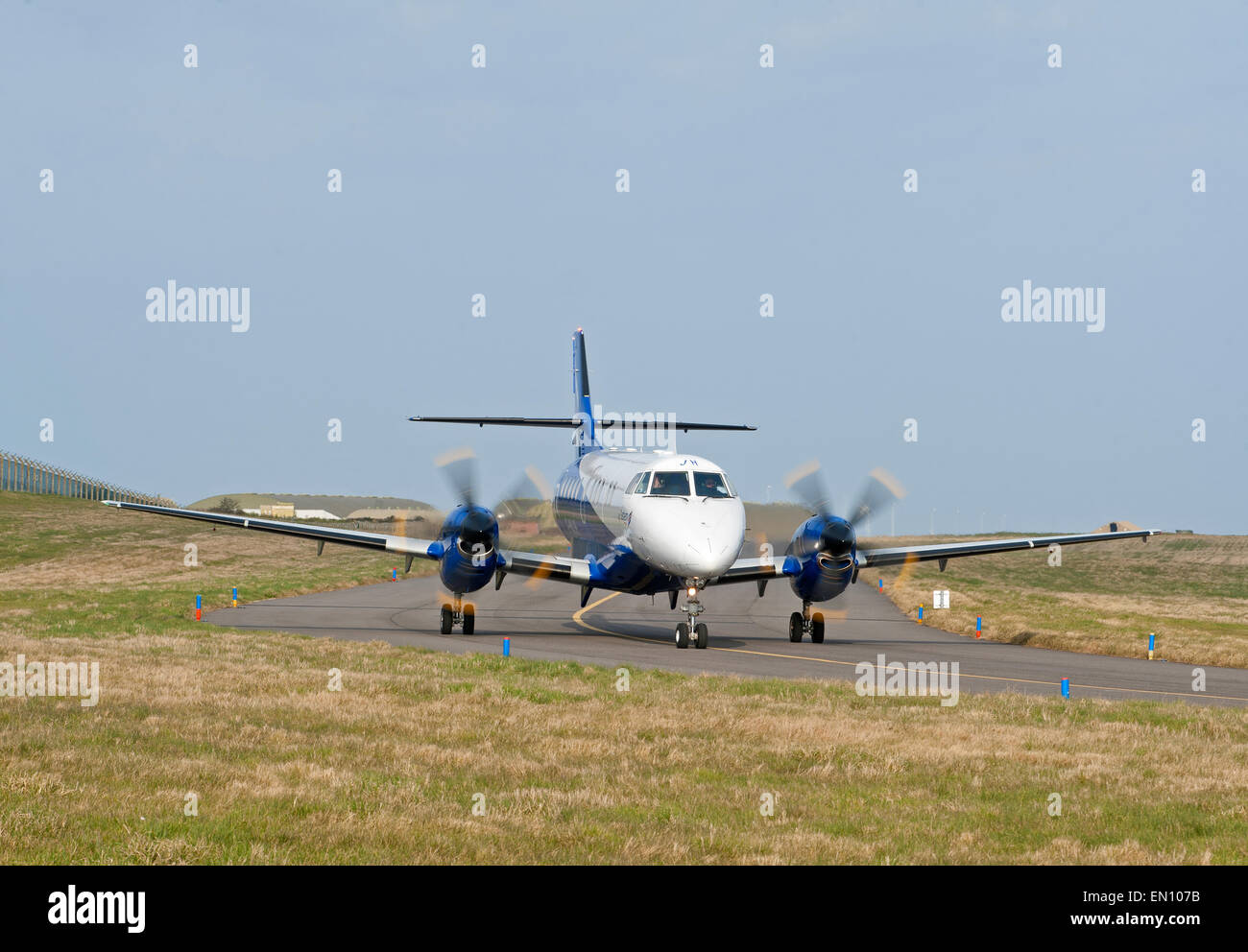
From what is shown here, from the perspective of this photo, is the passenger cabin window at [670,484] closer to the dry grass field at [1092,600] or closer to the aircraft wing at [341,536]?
the dry grass field at [1092,600]

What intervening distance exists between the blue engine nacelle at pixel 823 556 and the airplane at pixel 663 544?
0.03m

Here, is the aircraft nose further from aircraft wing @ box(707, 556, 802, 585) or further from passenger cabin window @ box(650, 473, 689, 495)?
aircraft wing @ box(707, 556, 802, 585)

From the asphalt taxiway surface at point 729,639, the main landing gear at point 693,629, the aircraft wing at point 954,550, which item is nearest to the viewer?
the asphalt taxiway surface at point 729,639

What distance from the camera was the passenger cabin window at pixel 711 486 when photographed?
90.7 feet

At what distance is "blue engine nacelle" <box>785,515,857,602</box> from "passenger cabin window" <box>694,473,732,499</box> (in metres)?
2.95

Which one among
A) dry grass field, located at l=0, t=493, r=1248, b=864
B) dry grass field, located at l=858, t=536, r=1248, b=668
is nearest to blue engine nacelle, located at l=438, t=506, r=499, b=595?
dry grass field, located at l=0, t=493, r=1248, b=864

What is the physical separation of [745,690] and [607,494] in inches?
512

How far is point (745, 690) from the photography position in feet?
62.0

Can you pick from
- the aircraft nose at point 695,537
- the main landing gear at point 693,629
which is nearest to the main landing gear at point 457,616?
the aircraft nose at point 695,537

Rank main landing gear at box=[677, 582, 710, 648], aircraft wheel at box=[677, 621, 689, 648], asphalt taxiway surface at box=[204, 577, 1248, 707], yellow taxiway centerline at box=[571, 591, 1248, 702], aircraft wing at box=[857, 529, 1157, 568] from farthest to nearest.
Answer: aircraft wing at box=[857, 529, 1157, 568], aircraft wheel at box=[677, 621, 689, 648], main landing gear at box=[677, 582, 710, 648], asphalt taxiway surface at box=[204, 577, 1248, 707], yellow taxiway centerline at box=[571, 591, 1248, 702]

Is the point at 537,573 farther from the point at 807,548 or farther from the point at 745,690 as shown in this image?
the point at 745,690

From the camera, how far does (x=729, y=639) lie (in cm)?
3089

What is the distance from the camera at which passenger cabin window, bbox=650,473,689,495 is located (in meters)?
27.5
